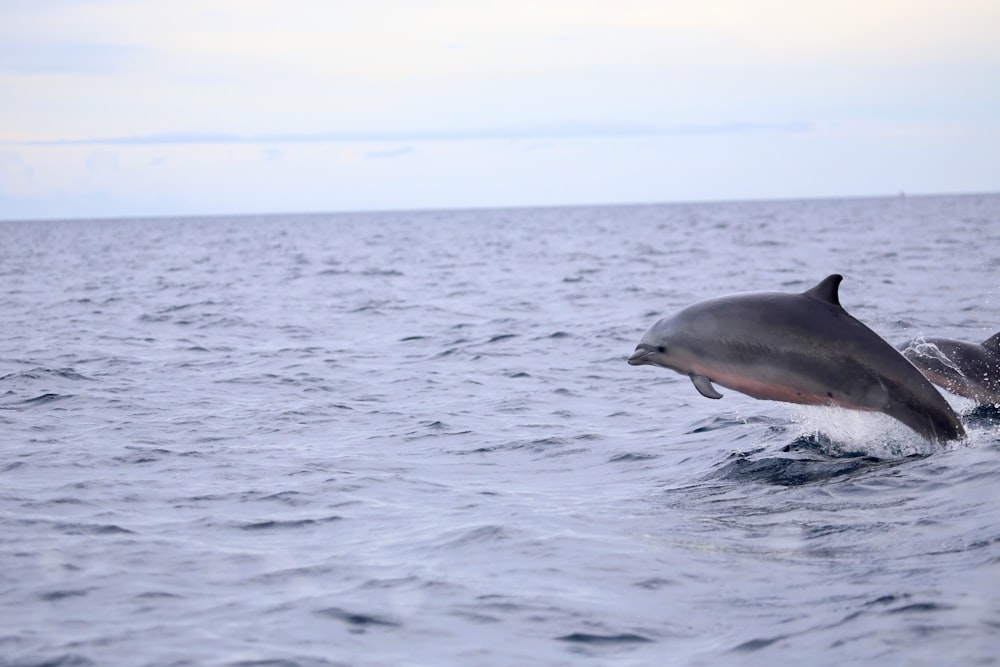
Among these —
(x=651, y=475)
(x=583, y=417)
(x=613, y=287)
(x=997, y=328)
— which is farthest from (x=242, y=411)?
(x=613, y=287)

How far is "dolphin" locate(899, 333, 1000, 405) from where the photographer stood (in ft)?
39.6

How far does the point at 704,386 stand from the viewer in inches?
411

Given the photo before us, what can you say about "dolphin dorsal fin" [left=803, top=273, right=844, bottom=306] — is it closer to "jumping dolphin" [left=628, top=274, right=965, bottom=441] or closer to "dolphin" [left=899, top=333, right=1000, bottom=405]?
"jumping dolphin" [left=628, top=274, right=965, bottom=441]

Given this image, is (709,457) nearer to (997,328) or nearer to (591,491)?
(591,491)

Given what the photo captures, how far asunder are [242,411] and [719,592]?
28.0ft

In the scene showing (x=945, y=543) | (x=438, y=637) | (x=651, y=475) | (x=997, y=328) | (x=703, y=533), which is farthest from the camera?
(x=997, y=328)

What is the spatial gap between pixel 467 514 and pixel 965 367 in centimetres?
581

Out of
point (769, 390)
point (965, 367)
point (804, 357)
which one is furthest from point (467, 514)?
point (965, 367)

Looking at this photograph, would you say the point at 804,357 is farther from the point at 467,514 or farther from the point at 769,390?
the point at 467,514

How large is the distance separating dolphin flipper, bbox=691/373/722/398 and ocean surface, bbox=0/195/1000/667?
0.81 meters

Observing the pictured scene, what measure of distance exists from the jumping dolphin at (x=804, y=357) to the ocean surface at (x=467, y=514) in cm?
62

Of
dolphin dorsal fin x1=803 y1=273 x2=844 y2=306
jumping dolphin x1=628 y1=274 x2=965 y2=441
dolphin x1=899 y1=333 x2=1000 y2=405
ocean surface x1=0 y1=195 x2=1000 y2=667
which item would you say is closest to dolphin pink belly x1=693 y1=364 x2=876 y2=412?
jumping dolphin x1=628 y1=274 x2=965 y2=441

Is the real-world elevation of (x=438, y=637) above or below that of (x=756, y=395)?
below

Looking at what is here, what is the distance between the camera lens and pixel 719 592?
7.35m
